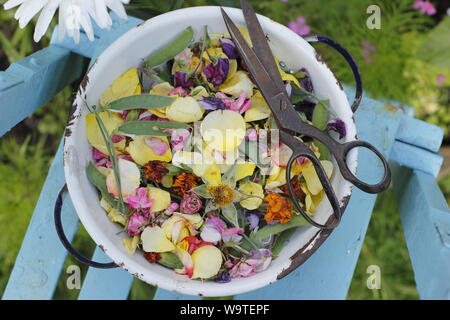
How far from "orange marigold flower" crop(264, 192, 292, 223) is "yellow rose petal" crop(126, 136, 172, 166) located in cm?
12

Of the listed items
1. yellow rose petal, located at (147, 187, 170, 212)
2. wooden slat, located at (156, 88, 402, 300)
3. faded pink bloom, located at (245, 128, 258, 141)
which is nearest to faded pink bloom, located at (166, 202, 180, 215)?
yellow rose petal, located at (147, 187, 170, 212)

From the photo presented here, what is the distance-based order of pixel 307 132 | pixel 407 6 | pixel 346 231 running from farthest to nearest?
pixel 407 6, pixel 346 231, pixel 307 132

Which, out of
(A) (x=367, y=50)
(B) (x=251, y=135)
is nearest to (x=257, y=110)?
(B) (x=251, y=135)

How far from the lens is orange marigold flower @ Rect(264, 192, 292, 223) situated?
0.56 meters

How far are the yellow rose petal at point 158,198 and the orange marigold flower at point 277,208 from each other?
11 centimetres

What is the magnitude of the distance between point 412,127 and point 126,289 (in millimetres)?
465

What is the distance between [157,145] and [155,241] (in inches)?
4.1

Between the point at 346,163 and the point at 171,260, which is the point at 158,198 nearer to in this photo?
the point at 171,260

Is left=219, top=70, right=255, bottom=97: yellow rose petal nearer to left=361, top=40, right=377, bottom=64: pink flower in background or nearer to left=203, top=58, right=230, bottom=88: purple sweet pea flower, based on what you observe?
left=203, top=58, right=230, bottom=88: purple sweet pea flower

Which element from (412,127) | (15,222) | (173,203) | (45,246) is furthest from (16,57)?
(412,127)

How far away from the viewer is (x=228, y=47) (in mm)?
587

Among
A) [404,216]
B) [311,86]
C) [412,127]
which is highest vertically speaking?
[311,86]

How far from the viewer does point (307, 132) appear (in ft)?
1.78
